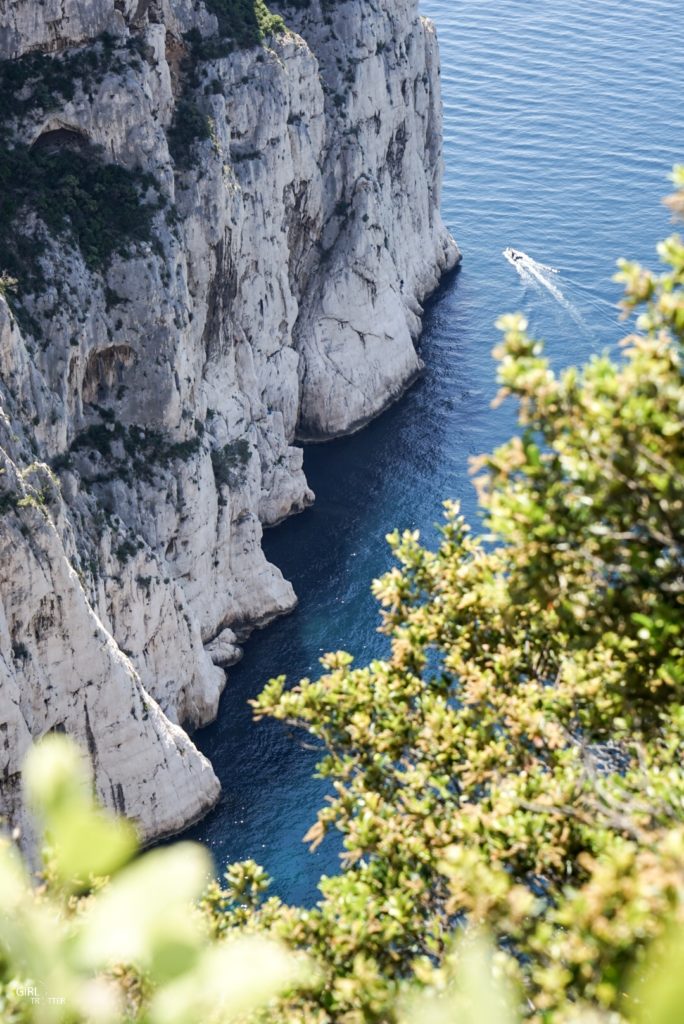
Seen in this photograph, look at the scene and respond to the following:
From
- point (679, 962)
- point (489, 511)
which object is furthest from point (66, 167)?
point (679, 962)

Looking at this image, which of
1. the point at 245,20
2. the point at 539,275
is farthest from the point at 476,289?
the point at 245,20

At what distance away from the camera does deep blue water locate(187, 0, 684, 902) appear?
53844 mm

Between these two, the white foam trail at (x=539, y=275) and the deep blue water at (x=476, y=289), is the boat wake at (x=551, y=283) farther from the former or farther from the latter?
the deep blue water at (x=476, y=289)

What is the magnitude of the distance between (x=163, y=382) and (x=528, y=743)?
3830 cm

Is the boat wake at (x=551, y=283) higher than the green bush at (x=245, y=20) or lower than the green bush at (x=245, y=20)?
lower

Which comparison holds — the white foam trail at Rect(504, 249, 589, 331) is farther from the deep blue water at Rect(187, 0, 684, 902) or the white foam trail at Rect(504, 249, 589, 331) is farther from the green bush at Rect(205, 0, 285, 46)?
the green bush at Rect(205, 0, 285, 46)

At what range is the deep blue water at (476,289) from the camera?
53.8 m

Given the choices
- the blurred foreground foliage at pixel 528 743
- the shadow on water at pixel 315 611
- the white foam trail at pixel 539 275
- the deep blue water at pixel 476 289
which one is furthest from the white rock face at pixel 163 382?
the blurred foreground foliage at pixel 528 743

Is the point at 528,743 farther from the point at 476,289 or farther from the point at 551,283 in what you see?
the point at 476,289

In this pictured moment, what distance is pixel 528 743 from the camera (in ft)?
57.2

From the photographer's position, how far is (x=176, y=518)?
55594 millimetres

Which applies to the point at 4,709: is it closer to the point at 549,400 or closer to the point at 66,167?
the point at 66,167

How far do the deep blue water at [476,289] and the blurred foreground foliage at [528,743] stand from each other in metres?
11.3

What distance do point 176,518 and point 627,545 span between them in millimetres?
42915
